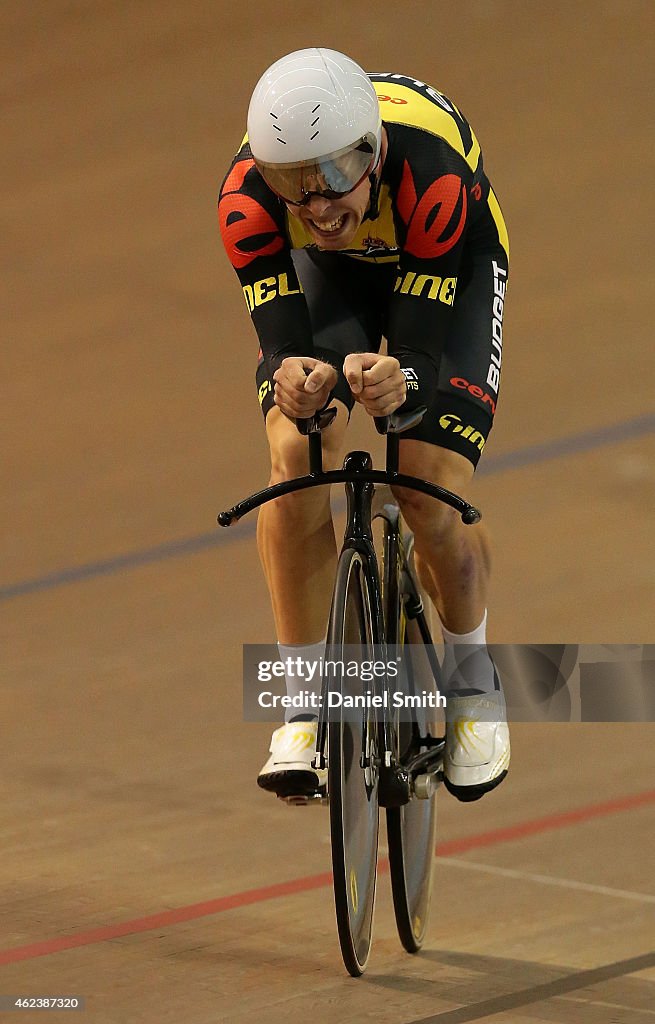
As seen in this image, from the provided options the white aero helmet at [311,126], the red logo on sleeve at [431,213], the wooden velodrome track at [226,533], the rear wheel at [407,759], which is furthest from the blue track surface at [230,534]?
the white aero helmet at [311,126]

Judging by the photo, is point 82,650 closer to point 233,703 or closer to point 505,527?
point 233,703

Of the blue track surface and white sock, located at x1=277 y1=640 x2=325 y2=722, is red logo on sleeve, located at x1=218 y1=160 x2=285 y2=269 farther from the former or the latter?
the blue track surface

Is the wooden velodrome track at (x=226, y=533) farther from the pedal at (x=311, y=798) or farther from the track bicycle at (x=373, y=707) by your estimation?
the pedal at (x=311, y=798)

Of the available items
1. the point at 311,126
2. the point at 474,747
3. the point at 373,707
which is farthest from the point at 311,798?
the point at 311,126

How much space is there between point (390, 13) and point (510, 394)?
3775 millimetres

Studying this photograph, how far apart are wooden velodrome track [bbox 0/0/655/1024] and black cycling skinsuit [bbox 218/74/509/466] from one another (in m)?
0.93

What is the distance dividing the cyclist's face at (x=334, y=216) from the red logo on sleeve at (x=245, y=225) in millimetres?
128

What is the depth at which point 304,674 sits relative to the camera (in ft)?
8.79

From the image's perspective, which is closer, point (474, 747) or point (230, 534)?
point (474, 747)

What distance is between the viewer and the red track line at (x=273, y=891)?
9.13 feet

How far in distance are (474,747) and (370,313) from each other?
791mm

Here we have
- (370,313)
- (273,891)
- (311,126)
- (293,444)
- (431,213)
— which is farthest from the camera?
(273,891)

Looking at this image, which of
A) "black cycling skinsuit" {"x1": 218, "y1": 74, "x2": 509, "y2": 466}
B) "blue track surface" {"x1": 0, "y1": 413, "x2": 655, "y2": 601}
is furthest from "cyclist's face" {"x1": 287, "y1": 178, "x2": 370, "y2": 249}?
"blue track surface" {"x1": 0, "y1": 413, "x2": 655, "y2": 601}

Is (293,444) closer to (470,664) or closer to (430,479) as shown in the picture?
(430,479)
